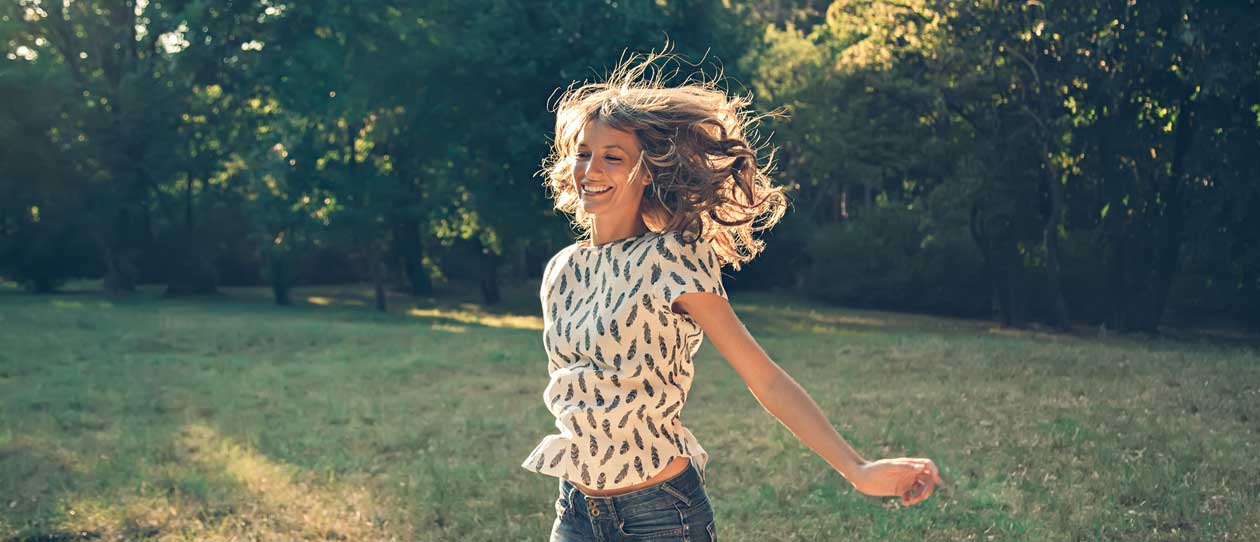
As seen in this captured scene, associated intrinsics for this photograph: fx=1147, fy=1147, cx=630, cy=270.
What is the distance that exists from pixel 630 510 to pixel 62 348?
52.2ft

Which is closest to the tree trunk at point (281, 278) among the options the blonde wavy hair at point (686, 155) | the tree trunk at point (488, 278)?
the tree trunk at point (488, 278)

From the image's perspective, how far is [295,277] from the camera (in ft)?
148

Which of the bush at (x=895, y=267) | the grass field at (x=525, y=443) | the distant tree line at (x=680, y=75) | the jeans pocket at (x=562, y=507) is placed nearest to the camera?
the jeans pocket at (x=562, y=507)

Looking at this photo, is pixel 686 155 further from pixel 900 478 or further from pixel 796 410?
pixel 900 478

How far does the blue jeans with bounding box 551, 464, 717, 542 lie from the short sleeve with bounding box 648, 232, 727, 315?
0.45 metres

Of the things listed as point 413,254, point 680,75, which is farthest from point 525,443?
point 413,254

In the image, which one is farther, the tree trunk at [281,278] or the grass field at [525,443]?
the tree trunk at [281,278]

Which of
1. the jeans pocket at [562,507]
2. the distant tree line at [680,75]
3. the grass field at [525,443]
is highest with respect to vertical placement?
the distant tree line at [680,75]

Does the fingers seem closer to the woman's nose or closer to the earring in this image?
the earring

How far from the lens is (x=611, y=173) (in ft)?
9.66

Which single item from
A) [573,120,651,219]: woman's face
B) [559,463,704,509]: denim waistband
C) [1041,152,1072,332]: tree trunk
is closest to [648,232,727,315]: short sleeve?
[573,120,651,219]: woman's face

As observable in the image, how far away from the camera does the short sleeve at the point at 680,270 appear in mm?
2725

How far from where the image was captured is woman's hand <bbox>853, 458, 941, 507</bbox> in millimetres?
2525

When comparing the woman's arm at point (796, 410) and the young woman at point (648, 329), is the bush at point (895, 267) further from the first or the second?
the woman's arm at point (796, 410)
